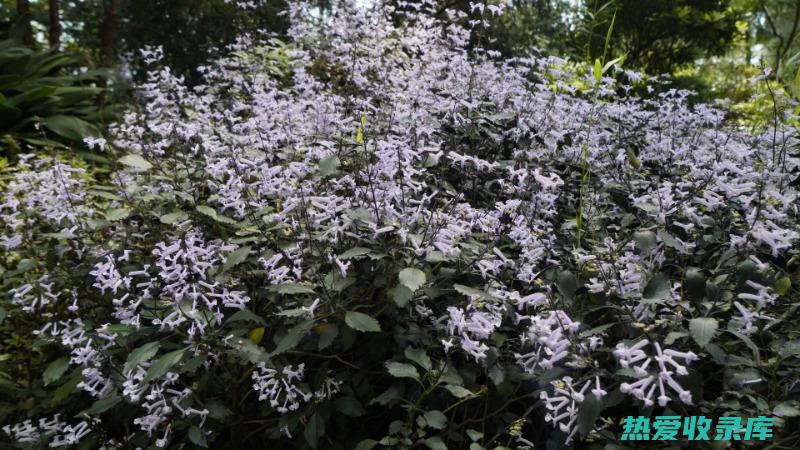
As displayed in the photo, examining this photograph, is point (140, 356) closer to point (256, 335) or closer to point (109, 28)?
point (256, 335)

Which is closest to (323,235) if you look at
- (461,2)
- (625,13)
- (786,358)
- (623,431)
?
(623,431)

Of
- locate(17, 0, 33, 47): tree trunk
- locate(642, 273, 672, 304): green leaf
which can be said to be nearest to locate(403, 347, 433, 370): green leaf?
locate(642, 273, 672, 304): green leaf

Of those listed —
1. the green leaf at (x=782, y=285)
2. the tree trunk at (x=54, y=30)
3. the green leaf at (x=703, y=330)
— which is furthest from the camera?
the tree trunk at (x=54, y=30)

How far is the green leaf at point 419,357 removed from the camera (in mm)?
2008

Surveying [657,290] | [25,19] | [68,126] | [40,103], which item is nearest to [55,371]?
[657,290]

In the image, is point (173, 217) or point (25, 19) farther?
point (25, 19)

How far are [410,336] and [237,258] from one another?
0.70 metres

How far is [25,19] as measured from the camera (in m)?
7.20

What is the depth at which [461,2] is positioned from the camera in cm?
858

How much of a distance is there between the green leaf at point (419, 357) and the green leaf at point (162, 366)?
776 mm

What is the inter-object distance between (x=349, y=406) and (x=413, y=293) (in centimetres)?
46

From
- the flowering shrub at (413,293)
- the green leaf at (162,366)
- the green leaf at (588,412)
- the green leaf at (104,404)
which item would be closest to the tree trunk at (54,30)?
the flowering shrub at (413,293)

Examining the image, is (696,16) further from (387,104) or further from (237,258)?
(237,258)

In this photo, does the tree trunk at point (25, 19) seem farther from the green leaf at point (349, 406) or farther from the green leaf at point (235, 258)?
the green leaf at point (349, 406)
